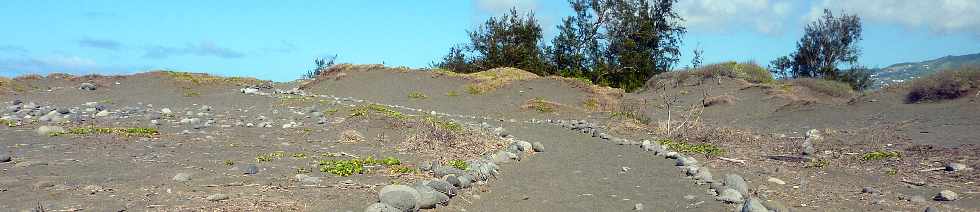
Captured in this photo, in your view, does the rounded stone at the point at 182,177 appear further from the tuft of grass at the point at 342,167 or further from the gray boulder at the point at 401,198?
the gray boulder at the point at 401,198

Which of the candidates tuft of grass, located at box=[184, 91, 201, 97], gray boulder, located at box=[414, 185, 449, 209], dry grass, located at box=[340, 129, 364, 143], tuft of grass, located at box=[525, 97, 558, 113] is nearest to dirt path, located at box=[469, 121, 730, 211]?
gray boulder, located at box=[414, 185, 449, 209]

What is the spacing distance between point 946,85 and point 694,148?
1048 cm

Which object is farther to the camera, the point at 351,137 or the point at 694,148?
the point at 694,148

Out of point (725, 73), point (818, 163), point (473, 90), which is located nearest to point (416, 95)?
point (473, 90)

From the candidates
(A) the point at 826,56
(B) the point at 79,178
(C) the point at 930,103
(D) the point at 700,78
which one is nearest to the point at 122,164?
(B) the point at 79,178

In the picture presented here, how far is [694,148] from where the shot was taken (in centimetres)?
1371

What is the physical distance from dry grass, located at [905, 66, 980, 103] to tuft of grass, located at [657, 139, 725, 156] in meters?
→ 9.15

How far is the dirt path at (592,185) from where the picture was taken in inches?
314

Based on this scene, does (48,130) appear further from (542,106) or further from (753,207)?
(542,106)

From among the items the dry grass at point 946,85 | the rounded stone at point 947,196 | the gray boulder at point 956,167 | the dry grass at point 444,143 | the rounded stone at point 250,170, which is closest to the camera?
the rounded stone at point 947,196

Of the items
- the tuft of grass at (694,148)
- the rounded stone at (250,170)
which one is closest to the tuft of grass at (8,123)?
the rounded stone at (250,170)

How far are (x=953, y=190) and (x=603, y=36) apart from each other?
116 feet

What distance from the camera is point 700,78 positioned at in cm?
3422

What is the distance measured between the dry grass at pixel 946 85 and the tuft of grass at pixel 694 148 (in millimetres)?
9147
